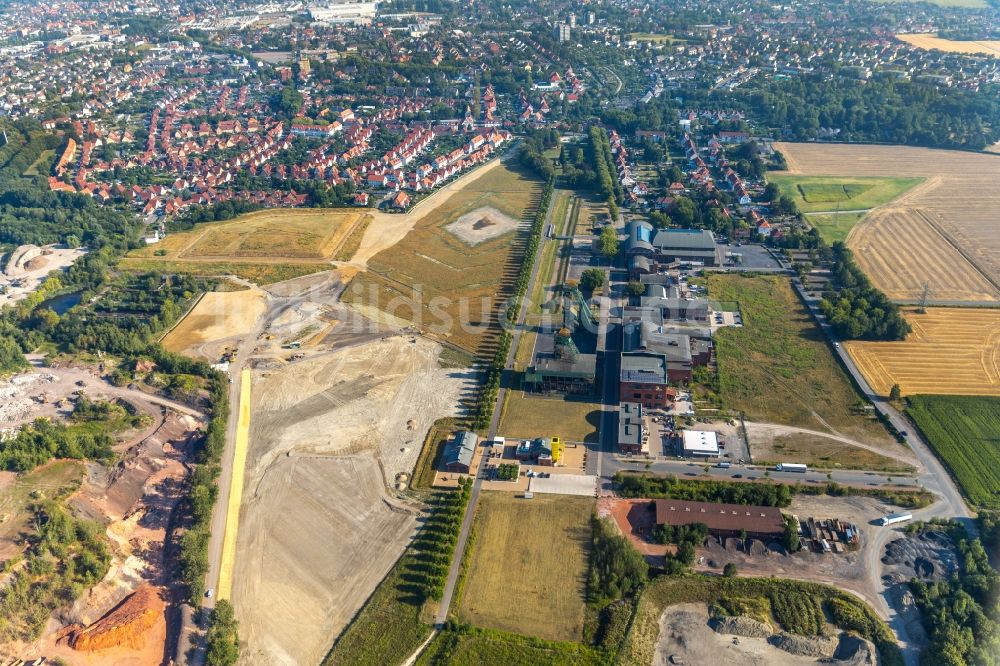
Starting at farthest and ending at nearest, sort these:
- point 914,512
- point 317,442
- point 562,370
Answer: point 562,370
point 317,442
point 914,512

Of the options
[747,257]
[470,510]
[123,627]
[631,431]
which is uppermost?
[747,257]

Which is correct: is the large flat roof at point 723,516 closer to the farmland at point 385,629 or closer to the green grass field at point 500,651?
the green grass field at point 500,651

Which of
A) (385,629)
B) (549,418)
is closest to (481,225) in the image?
(549,418)

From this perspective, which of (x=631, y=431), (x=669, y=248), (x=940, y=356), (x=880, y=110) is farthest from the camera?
(x=880, y=110)

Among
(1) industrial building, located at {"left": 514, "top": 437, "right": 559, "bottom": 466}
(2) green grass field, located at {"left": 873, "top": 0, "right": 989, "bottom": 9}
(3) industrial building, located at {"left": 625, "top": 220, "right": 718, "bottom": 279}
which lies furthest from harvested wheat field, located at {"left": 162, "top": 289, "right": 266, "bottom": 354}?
(2) green grass field, located at {"left": 873, "top": 0, "right": 989, "bottom": 9}

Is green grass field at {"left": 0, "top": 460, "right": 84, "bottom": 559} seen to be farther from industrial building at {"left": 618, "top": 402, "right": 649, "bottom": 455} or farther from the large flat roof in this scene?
→ the large flat roof

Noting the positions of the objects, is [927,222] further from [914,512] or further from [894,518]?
[894,518]

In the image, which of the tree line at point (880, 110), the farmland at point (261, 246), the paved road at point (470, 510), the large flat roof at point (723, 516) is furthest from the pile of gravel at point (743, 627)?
the tree line at point (880, 110)
